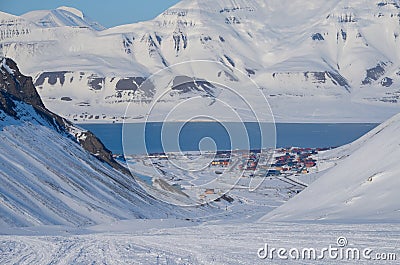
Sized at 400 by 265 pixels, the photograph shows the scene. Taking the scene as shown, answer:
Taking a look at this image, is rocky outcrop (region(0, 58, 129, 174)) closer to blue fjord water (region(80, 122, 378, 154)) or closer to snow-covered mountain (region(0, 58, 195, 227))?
snow-covered mountain (region(0, 58, 195, 227))

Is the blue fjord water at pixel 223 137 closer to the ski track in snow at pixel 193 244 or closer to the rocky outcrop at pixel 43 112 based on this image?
the rocky outcrop at pixel 43 112

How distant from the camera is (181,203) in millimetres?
47125

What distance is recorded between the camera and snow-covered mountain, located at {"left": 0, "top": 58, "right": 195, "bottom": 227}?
3325 cm

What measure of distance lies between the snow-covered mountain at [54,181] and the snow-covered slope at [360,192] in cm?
915

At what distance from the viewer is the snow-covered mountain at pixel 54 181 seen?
33250 mm

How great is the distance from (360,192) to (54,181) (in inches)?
671

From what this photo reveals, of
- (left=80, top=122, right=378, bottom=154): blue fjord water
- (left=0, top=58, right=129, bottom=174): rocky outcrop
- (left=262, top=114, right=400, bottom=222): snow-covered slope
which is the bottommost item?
(left=262, top=114, right=400, bottom=222): snow-covered slope

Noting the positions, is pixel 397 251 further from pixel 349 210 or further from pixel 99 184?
pixel 99 184

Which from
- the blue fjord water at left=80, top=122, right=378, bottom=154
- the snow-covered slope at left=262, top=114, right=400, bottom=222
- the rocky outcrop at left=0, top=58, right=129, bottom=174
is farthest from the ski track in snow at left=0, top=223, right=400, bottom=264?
the blue fjord water at left=80, top=122, right=378, bottom=154

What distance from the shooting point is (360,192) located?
2589cm

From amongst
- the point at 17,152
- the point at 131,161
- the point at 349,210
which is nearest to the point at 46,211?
the point at 17,152

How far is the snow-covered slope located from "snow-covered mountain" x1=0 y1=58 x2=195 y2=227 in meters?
9.15

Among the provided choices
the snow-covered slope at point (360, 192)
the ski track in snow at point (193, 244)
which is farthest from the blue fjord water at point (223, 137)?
the ski track in snow at point (193, 244)

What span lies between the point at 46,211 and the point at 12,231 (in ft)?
34.3
